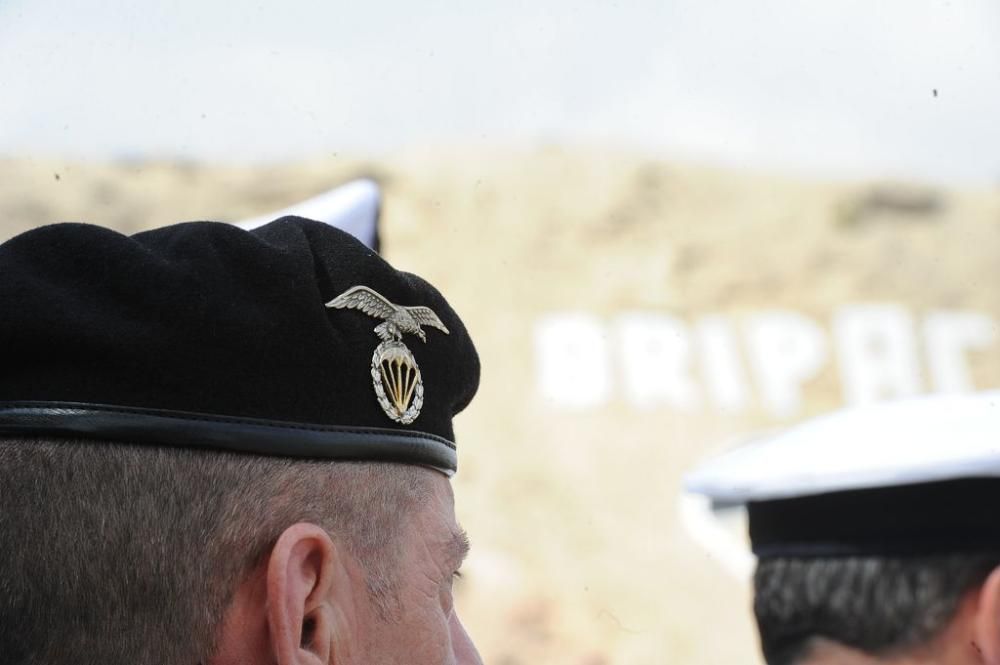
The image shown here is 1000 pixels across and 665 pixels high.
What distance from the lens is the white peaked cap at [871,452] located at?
2031 mm

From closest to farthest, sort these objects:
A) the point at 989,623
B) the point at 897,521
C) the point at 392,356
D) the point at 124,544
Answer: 1. the point at 124,544
2. the point at 392,356
3. the point at 989,623
4. the point at 897,521

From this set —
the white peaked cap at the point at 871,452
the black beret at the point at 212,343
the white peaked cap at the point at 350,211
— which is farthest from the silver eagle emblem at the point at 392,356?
the white peaked cap at the point at 871,452

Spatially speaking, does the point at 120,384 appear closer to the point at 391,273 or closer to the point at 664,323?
the point at 391,273

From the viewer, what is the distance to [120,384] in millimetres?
1141


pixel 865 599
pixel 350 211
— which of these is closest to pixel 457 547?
pixel 350 211

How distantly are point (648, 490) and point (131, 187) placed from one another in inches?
354

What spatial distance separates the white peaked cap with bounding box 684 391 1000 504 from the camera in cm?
203

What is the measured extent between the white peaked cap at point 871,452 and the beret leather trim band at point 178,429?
116 centimetres

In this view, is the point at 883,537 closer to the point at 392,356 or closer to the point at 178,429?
the point at 392,356

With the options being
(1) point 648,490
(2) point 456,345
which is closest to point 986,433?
(2) point 456,345

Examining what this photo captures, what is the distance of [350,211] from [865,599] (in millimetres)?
1040

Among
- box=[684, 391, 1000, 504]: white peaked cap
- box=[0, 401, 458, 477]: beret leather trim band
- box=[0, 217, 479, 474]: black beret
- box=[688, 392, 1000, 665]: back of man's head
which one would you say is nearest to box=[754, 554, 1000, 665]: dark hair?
box=[688, 392, 1000, 665]: back of man's head

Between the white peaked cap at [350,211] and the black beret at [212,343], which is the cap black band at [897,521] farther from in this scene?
the black beret at [212,343]

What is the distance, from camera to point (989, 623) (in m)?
1.94
